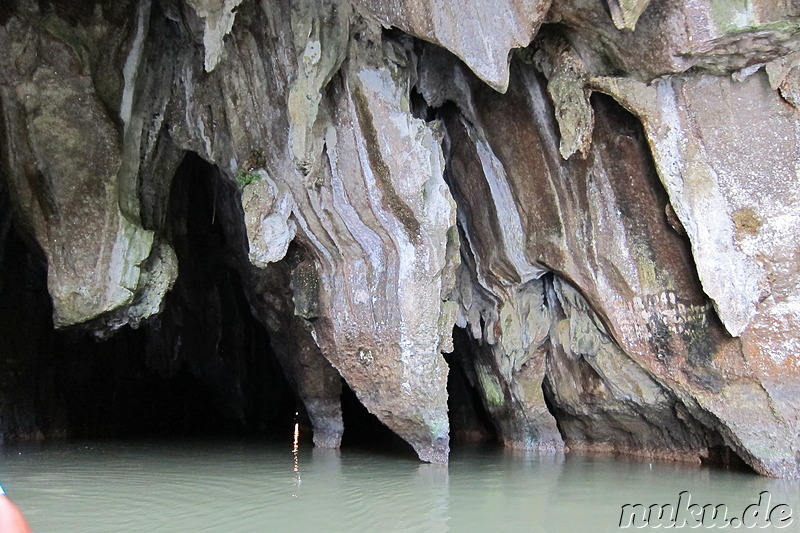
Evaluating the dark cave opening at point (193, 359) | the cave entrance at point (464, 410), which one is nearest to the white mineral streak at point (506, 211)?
the dark cave opening at point (193, 359)

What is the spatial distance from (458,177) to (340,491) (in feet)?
16.3

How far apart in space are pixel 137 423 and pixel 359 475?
387 inches

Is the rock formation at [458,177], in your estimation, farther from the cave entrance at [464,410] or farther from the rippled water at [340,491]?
the cave entrance at [464,410]

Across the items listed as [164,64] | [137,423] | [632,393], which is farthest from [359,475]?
[137,423]

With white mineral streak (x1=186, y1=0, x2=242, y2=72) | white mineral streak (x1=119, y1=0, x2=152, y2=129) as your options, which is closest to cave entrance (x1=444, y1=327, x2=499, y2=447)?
white mineral streak (x1=119, y1=0, x2=152, y2=129)

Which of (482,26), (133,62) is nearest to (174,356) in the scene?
(133,62)

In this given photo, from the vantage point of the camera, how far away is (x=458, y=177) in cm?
970

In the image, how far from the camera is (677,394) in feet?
26.6

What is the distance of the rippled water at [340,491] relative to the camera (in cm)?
488

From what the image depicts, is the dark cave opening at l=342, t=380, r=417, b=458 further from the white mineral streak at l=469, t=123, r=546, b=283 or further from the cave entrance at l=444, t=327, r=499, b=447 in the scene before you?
the white mineral streak at l=469, t=123, r=546, b=283

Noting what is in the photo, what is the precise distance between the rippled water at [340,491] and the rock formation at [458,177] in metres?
0.98

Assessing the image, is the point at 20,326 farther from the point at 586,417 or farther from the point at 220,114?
the point at 586,417

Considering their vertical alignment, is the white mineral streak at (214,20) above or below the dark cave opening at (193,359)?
above

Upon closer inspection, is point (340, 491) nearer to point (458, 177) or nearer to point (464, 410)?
point (458, 177)
